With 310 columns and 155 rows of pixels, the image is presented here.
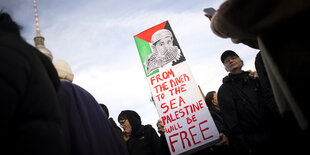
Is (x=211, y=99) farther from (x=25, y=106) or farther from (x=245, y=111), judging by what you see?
(x=25, y=106)

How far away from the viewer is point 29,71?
661mm

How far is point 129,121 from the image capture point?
351cm

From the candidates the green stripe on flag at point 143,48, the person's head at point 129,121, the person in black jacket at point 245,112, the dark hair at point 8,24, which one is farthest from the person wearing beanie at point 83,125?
the green stripe on flag at point 143,48

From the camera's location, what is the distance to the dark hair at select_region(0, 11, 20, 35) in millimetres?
735

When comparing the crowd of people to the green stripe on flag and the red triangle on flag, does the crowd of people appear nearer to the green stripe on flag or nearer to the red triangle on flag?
the green stripe on flag

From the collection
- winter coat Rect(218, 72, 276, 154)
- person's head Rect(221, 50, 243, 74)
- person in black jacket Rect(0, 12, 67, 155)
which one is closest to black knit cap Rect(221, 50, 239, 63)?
person's head Rect(221, 50, 243, 74)

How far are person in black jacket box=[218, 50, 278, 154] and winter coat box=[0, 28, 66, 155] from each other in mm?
1971

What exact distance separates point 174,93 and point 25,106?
2757 millimetres

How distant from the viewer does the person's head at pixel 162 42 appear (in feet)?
11.8

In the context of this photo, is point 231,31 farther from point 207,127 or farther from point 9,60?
point 207,127

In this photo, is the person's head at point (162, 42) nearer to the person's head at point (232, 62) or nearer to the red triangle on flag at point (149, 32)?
the red triangle on flag at point (149, 32)

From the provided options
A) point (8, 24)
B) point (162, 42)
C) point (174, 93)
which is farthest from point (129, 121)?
point (8, 24)

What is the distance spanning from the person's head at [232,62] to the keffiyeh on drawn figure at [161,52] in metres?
0.90

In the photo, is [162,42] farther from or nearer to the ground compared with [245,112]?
farther from the ground
